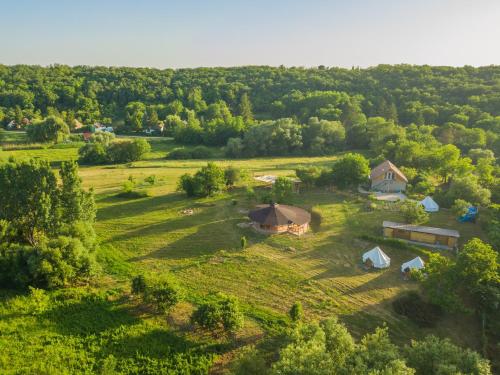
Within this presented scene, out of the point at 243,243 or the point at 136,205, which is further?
the point at 136,205

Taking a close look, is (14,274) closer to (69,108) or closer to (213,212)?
(213,212)

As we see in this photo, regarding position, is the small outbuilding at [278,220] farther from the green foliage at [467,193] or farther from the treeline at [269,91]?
the treeline at [269,91]

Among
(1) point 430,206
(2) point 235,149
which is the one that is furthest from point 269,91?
(1) point 430,206

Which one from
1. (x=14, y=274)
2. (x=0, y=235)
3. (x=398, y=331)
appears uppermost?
(x=0, y=235)

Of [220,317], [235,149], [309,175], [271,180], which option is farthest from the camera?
[235,149]

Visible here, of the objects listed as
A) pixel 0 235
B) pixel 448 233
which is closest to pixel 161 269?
pixel 0 235

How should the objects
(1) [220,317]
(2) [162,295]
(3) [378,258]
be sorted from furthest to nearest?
(3) [378,258]
(2) [162,295]
(1) [220,317]

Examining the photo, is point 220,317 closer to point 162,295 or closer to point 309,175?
point 162,295

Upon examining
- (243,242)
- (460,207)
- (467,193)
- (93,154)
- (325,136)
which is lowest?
(243,242)
